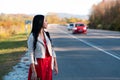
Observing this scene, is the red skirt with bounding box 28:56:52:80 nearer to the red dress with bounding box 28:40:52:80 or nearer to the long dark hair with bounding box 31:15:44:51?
the red dress with bounding box 28:40:52:80

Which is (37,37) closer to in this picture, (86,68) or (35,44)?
(35,44)

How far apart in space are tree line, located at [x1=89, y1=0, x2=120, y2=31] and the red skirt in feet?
234

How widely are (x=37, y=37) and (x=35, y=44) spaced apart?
0.13 meters

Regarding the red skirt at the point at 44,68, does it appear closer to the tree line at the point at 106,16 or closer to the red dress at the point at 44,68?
the red dress at the point at 44,68

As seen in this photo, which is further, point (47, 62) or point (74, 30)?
point (74, 30)

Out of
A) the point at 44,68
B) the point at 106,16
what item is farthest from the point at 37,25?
the point at 106,16

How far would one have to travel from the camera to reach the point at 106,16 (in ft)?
318

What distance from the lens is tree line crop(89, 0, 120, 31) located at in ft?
280

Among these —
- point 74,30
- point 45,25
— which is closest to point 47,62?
point 45,25

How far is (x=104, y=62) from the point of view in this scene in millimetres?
18000

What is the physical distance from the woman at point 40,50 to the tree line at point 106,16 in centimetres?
7142

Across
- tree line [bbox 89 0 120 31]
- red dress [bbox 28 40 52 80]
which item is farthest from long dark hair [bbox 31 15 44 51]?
tree line [bbox 89 0 120 31]

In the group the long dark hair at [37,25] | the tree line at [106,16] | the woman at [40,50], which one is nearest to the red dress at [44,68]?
the woman at [40,50]

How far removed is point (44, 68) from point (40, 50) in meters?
0.32
